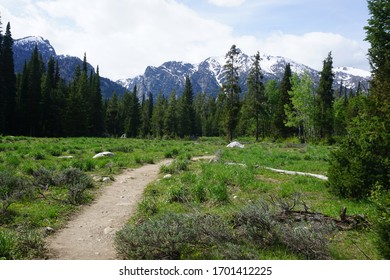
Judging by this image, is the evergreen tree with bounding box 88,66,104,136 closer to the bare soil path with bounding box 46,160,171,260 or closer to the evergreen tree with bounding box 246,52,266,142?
the evergreen tree with bounding box 246,52,266,142

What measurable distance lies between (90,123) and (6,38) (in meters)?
24.4

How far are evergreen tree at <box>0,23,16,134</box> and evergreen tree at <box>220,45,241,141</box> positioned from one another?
3953 centimetres

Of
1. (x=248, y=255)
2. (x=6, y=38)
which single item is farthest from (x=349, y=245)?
(x=6, y=38)

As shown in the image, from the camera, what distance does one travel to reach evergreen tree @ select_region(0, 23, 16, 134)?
175 feet

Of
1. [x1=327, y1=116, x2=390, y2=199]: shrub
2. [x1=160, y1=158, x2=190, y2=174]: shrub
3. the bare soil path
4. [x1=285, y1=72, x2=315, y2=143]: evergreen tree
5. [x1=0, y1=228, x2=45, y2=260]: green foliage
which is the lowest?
the bare soil path

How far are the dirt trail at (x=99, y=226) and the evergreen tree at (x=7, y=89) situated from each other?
169 ft

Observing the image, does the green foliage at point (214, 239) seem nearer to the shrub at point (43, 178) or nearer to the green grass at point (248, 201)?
the green grass at point (248, 201)

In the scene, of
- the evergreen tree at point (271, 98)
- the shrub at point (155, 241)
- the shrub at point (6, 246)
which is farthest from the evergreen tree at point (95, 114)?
the shrub at point (155, 241)

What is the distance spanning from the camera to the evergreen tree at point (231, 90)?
45.9 m

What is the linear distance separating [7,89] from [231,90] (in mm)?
43648

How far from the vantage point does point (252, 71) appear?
50.5 metres

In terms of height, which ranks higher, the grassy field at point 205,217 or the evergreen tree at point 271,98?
the evergreen tree at point 271,98

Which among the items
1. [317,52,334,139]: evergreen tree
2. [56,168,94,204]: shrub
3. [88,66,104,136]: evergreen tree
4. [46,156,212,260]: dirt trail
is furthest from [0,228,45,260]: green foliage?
[88,66,104,136]: evergreen tree

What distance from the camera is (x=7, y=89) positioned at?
57.2 m
